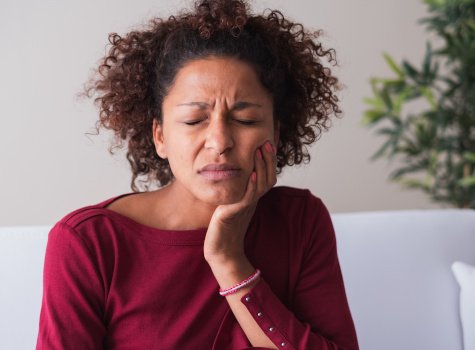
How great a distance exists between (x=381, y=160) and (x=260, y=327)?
1545 mm

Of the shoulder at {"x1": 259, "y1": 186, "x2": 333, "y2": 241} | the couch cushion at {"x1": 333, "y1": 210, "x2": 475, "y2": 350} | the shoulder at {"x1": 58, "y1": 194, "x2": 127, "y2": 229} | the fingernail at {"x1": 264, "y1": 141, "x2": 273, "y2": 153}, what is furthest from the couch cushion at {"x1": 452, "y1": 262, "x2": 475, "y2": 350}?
the shoulder at {"x1": 58, "y1": 194, "x2": 127, "y2": 229}

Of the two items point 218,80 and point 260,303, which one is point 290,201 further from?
point 218,80

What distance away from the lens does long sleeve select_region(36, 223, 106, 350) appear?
132cm

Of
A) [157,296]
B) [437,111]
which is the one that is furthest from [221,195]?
[437,111]

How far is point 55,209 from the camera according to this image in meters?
2.40

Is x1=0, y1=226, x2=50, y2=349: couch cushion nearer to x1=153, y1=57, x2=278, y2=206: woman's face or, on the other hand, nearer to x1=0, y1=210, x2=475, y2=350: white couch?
x1=0, y1=210, x2=475, y2=350: white couch

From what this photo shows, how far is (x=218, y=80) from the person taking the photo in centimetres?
131

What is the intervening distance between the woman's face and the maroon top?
0.18 m

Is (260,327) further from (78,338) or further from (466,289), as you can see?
(466,289)

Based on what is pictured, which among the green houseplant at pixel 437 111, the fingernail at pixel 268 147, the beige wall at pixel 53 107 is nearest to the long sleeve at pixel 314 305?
the fingernail at pixel 268 147

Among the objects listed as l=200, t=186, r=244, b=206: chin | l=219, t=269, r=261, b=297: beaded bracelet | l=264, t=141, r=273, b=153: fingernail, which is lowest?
l=219, t=269, r=261, b=297: beaded bracelet

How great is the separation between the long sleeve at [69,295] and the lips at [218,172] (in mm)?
303

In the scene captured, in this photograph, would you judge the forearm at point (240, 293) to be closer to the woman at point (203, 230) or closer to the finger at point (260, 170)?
the woman at point (203, 230)

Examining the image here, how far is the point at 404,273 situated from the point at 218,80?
98 cm
